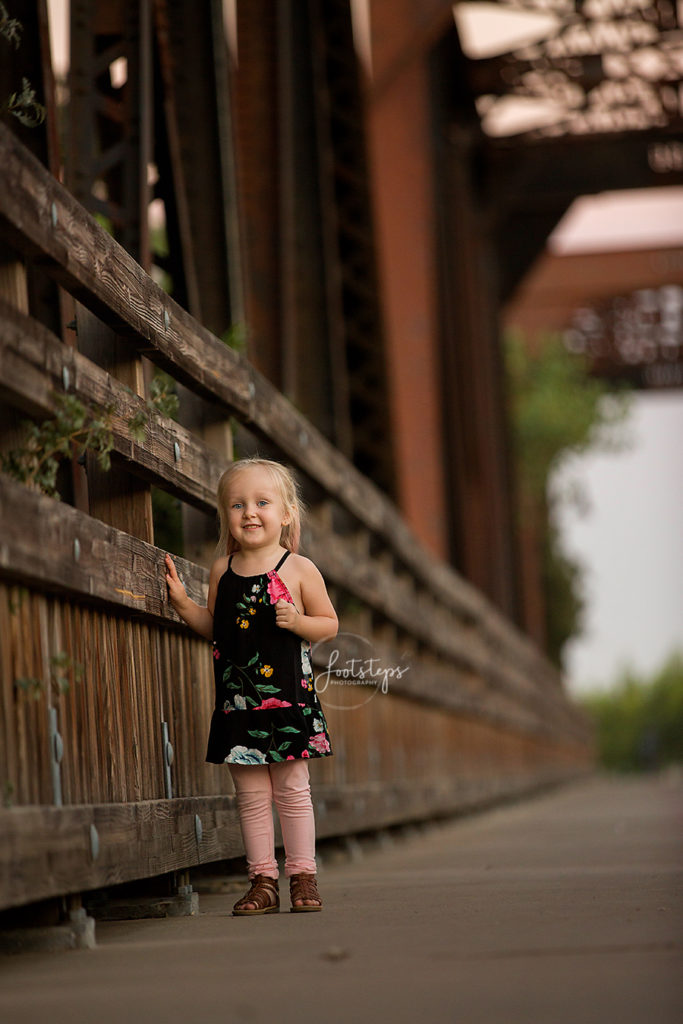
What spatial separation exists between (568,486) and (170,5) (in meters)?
28.3

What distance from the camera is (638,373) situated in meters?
37.2

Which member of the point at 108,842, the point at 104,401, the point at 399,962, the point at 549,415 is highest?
the point at 549,415

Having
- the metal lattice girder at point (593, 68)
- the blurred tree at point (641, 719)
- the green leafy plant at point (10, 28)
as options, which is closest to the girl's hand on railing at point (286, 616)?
the green leafy plant at point (10, 28)

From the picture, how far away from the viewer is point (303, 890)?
400 cm

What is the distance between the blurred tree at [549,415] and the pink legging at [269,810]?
27.0m

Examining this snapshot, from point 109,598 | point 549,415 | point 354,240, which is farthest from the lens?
point 549,415

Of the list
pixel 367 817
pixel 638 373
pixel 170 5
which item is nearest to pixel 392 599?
pixel 367 817

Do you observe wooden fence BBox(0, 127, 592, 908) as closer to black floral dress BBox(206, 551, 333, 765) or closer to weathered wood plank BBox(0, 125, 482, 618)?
weathered wood plank BBox(0, 125, 482, 618)

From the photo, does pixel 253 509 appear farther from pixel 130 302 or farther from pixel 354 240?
pixel 354 240

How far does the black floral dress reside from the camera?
3951mm

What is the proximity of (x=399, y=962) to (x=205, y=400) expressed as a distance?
2.47 metres

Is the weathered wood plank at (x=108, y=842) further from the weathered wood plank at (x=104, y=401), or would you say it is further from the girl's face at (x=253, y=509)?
the weathered wood plank at (x=104, y=401)

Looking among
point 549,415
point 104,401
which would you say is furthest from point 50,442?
point 549,415

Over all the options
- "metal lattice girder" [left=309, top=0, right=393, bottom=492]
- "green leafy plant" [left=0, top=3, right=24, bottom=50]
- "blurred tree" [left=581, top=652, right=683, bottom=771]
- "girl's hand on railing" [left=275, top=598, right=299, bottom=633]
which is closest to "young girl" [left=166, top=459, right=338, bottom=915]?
"girl's hand on railing" [left=275, top=598, right=299, bottom=633]
